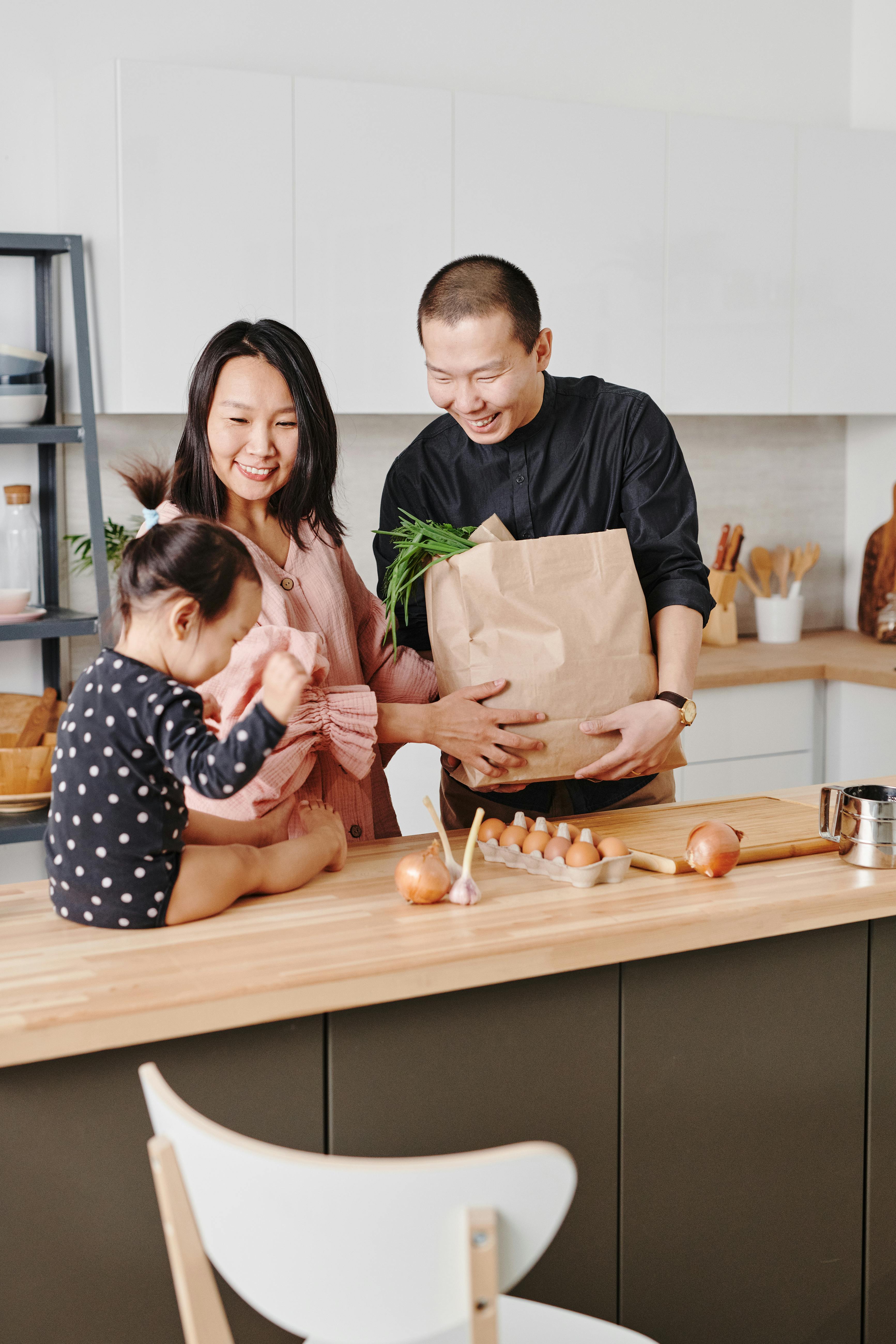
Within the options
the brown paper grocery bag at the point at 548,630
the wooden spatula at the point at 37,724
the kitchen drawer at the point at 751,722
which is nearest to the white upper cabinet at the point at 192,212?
the wooden spatula at the point at 37,724

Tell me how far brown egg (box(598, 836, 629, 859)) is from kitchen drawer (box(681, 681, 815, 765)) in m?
1.84

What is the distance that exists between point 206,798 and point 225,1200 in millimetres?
682

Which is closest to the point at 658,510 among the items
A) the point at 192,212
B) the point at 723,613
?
the point at 192,212

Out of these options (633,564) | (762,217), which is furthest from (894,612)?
(633,564)

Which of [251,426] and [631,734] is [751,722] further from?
[251,426]

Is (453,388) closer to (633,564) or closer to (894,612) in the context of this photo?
(633,564)

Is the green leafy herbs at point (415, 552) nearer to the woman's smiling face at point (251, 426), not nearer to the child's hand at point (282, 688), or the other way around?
the woman's smiling face at point (251, 426)

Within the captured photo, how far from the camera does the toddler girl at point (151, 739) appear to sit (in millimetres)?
1218

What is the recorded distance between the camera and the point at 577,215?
10.5 ft

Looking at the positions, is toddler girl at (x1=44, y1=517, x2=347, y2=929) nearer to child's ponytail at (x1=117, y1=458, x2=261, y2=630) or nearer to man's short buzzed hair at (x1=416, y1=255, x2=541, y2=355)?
child's ponytail at (x1=117, y1=458, x2=261, y2=630)

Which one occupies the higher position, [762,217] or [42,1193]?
[762,217]

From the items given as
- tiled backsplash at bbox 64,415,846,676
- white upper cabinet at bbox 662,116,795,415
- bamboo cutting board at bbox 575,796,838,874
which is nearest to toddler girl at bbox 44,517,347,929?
bamboo cutting board at bbox 575,796,838,874

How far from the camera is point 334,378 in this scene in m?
3.02

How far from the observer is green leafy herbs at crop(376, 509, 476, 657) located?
1.69 m
